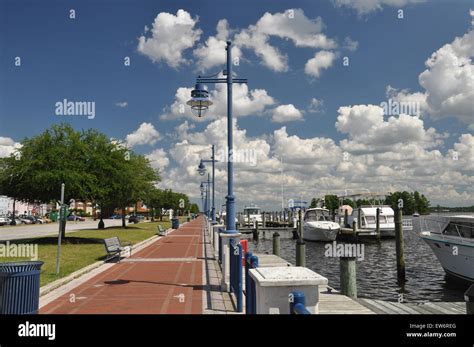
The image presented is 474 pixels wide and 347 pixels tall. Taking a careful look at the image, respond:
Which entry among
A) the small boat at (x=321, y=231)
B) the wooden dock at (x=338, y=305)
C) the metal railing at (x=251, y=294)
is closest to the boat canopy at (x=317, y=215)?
the small boat at (x=321, y=231)

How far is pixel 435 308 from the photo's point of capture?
33.3 feet

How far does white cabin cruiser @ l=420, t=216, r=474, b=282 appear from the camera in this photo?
1736cm

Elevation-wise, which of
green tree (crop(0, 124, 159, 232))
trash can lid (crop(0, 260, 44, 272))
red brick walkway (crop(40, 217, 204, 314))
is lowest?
red brick walkway (crop(40, 217, 204, 314))

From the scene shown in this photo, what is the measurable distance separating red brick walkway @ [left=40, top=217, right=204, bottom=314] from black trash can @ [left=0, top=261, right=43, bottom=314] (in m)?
1.27

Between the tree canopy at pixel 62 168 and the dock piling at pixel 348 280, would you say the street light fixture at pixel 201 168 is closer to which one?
the tree canopy at pixel 62 168

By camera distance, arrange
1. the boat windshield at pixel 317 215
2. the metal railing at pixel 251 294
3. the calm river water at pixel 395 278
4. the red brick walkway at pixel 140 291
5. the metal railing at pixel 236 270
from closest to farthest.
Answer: the metal railing at pixel 251 294 → the metal railing at pixel 236 270 → the red brick walkway at pixel 140 291 → the calm river water at pixel 395 278 → the boat windshield at pixel 317 215

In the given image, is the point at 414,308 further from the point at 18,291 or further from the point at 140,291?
the point at 18,291

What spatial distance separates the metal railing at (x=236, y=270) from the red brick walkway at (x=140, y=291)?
833mm

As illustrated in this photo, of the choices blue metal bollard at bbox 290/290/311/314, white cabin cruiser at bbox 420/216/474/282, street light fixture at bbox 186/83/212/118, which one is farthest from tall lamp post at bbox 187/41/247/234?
white cabin cruiser at bbox 420/216/474/282

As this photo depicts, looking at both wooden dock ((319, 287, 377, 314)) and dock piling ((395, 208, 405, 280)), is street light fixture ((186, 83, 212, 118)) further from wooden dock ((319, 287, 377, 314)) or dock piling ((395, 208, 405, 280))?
dock piling ((395, 208, 405, 280))

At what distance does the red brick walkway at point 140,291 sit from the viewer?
884cm
